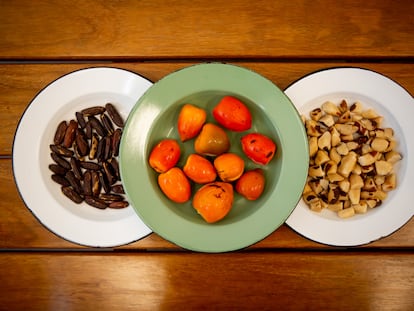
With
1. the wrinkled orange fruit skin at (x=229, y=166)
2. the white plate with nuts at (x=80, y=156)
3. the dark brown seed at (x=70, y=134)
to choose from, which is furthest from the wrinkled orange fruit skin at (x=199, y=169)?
the dark brown seed at (x=70, y=134)

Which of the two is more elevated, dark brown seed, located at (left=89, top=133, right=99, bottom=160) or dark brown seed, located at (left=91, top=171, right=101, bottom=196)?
dark brown seed, located at (left=89, top=133, right=99, bottom=160)

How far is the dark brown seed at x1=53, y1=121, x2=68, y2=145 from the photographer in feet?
2.82

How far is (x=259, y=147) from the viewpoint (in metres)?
0.74

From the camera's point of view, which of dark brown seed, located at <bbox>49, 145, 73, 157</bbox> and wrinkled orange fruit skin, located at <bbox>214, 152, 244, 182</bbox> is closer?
wrinkled orange fruit skin, located at <bbox>214, 152, 244, 182</bbox>

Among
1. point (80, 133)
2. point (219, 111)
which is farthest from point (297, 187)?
point (80, 133)

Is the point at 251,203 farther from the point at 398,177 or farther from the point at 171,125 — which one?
the point at 398,177

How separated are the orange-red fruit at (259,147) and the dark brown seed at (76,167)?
37cm

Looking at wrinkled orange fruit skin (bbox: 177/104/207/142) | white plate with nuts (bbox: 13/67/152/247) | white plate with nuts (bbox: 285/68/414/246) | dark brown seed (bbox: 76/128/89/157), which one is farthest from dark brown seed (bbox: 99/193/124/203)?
white plate with nuts (bbox: 285/68/414/246)

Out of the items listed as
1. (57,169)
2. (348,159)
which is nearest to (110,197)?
(57,169)

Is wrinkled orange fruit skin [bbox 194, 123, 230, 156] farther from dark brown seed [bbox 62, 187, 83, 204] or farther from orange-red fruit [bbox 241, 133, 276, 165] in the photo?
dark brown seed [bbox 62, 187, 83, 204]

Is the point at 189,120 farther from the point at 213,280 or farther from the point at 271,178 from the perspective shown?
the point at 213,280

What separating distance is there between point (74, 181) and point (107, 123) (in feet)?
0.48

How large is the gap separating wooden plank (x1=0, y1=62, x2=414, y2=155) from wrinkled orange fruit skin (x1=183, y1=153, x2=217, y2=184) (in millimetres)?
233

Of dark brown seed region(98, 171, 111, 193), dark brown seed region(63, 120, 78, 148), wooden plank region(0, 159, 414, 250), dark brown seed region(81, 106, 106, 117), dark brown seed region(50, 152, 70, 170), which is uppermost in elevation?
dark brown seed region(81, 106, 106, 117)
